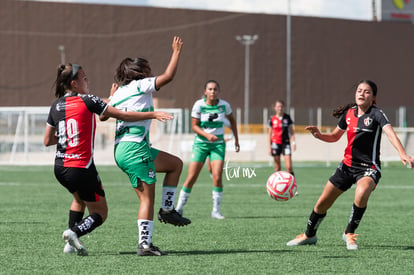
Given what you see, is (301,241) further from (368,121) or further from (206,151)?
(206,151)

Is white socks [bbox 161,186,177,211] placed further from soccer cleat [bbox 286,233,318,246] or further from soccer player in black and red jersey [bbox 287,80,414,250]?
soccer player in black and red jersey [bbox 287,80,414,250]

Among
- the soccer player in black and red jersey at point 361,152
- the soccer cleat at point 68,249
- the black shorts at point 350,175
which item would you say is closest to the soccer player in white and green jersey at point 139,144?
the soccer cleat at point 68,249

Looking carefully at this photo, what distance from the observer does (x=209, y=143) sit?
38.6 ft

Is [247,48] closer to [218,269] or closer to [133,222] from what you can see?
[133,222]

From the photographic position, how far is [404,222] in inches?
433

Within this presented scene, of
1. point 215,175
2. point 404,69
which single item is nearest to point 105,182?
point 215,175

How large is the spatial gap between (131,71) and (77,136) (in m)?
0.90

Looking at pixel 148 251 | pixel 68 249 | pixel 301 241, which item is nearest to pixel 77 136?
pixel 68 249

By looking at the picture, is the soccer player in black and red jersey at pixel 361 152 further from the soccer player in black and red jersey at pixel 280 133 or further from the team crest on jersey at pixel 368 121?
the soccer player in black and red jersey at pixel 280 133

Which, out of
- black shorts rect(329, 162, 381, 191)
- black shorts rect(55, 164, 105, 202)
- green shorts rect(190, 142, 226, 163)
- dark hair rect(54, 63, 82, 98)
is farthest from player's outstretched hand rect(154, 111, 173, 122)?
green shorts rect(190, 142, 226, 163)

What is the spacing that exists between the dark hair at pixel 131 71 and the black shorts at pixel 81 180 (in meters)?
0.99

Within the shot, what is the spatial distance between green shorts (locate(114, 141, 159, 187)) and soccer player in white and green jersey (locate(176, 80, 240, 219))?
4069mm

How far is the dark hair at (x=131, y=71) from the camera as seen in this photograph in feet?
24.9

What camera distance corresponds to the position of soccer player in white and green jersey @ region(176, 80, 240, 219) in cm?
1162
